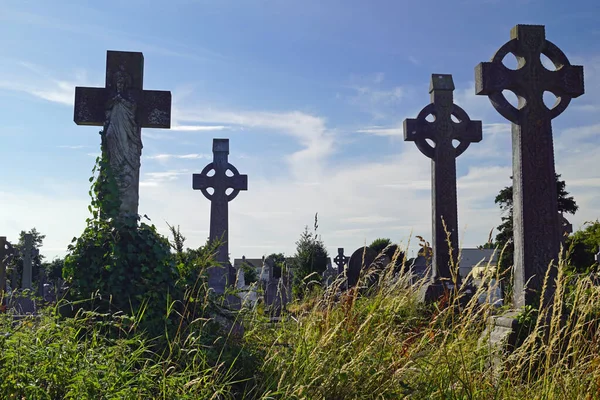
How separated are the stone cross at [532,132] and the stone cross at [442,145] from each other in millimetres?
3053

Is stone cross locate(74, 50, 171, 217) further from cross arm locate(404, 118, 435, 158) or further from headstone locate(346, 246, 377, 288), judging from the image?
headstone locate(346, 246, 377, 288)

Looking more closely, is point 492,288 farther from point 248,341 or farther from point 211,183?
point 211,183

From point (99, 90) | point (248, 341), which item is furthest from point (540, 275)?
point (99, 90)

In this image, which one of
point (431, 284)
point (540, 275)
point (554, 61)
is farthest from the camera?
point (431, 284)

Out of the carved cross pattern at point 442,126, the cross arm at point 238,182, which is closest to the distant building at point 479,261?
the carved cross pattern at point 442,126

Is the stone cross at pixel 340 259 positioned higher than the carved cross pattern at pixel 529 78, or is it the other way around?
the carved cross pattern at pixel 529 78

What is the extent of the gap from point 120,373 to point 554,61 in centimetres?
560

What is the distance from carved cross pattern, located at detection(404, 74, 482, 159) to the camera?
9.68 meters

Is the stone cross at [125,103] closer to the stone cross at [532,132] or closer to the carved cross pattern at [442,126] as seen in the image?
the stone cross at [532,132]

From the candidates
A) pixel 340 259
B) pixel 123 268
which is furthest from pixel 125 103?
pixel 340 259

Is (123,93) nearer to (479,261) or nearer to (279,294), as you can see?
(279,294)

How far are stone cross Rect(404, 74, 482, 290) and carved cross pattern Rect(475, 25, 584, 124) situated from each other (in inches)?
121

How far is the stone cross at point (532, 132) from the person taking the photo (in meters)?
6.04

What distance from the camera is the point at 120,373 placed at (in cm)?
307
